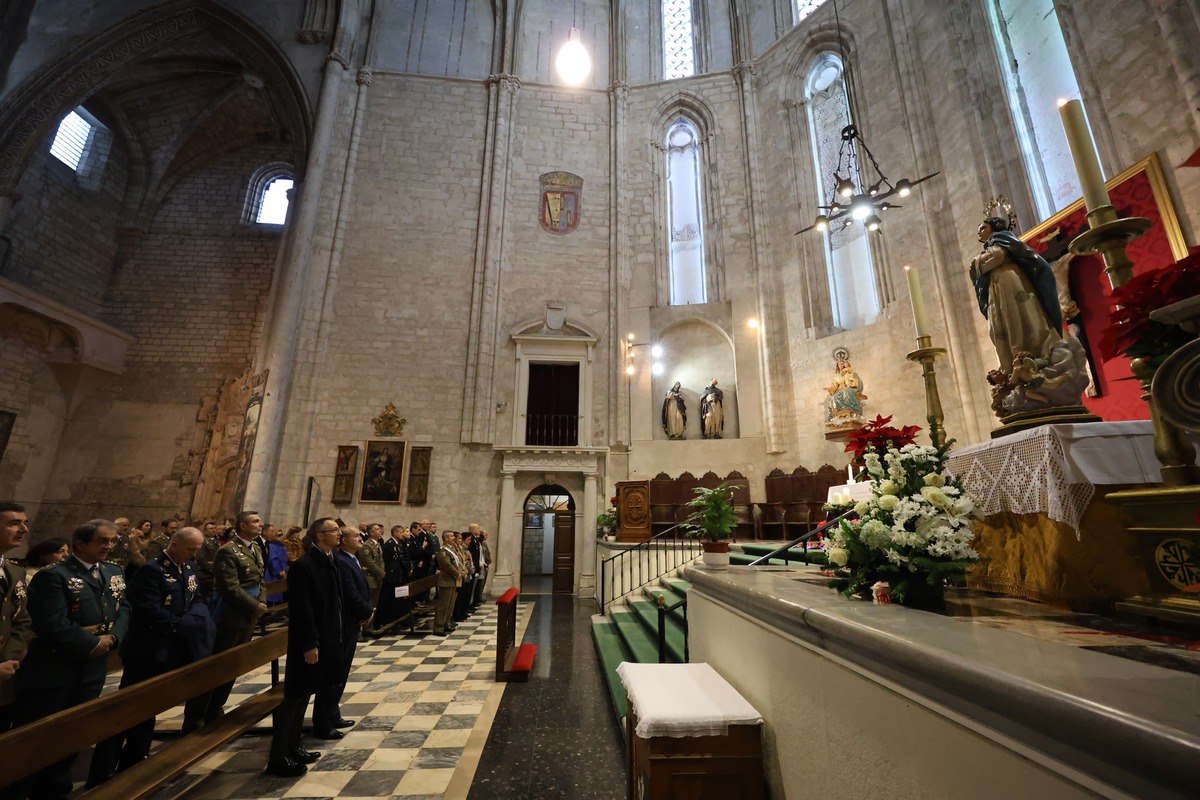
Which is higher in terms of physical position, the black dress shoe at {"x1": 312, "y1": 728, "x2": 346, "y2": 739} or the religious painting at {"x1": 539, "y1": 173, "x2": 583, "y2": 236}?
the religious painting at {"x1": 539, "y1": 173, "x2": 583, "y2": 236}

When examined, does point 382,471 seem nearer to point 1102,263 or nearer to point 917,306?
point 917,306

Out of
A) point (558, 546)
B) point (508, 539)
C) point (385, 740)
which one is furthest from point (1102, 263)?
point (508, 539)

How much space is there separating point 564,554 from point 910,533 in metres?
10.4

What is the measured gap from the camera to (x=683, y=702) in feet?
6.62

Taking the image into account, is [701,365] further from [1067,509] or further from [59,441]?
[59,441]

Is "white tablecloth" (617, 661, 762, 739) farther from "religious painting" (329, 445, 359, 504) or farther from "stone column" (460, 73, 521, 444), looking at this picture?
"religious painting" (329, 445, 359, 504)

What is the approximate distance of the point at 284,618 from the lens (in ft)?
23.4

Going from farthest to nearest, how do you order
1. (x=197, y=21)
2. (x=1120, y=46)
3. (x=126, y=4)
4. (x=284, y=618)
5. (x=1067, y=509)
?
(x=197, y=21)
(x=126, y=4)
(x=284, y=618)
(x=1120, y=46)
(x=1067, y=509)

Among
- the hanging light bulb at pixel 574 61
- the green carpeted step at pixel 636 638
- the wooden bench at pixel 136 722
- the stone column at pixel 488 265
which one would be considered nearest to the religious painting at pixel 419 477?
the stone column at pixel 488 265

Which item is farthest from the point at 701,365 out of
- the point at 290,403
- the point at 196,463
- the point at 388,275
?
the point at 196,463

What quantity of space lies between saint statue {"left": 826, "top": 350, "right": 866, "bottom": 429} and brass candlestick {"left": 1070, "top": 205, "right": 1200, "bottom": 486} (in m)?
8.18

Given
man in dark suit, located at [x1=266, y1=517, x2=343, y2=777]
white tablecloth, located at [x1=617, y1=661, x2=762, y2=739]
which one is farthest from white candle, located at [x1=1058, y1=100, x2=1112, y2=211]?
man in dark suit, located at [x1=266, y1=517, x2=343, y2=777]

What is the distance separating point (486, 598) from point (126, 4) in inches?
662

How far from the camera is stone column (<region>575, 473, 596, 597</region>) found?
10617 mm
